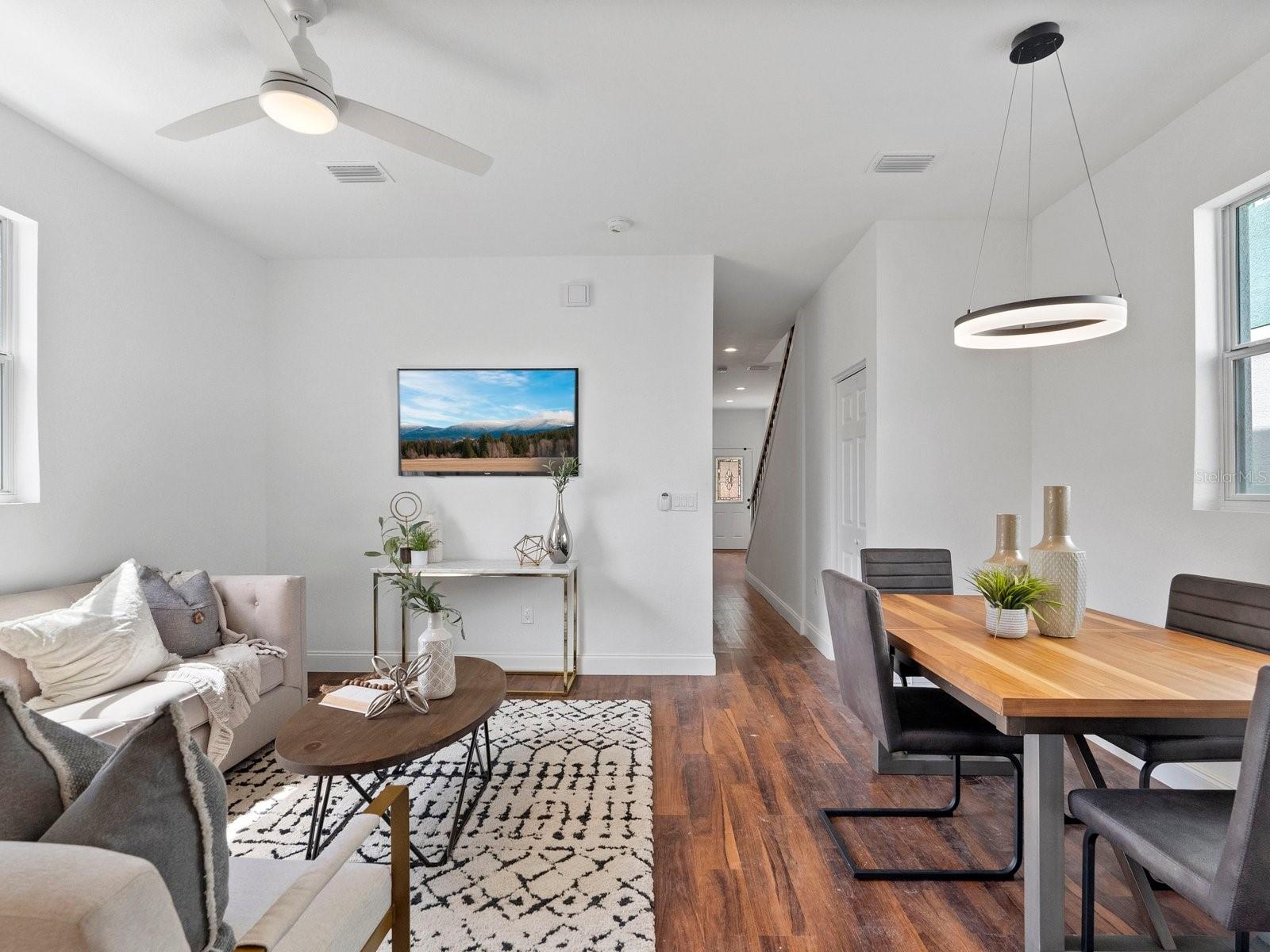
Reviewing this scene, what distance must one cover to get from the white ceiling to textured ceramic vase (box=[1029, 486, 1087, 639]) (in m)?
1.52

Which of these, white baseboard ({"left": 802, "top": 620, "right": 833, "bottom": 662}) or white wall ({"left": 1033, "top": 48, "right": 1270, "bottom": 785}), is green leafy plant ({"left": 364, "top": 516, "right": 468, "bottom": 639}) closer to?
white baseboard ({"left": 802, "top": 620, "right": 833, "bottom": 662})

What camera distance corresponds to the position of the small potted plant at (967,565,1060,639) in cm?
188

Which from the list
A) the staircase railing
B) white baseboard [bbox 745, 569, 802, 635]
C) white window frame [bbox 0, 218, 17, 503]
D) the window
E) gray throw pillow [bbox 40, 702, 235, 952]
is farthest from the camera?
the window

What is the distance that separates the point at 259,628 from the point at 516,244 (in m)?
2.54

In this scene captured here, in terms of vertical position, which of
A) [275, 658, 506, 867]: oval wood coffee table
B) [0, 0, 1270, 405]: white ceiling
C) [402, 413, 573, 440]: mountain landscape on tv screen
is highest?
[0, 0, 1270, 405]: white ceiling

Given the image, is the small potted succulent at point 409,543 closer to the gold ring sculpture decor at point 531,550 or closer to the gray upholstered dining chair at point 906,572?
the gold ring sculpture decor at point 531,550

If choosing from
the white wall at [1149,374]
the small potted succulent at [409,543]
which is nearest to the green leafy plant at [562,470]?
the small potted succulent at [409,543]

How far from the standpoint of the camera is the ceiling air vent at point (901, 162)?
272 centimetres

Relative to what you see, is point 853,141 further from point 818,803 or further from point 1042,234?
point 818,803

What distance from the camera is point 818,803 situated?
2.33 m

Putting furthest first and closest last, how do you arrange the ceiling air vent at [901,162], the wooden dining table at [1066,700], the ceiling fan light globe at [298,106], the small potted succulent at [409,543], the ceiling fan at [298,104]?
the small potted succulent at [409,543]
the ceiling air vent at [901,162]
the ceiling fan light globe at [298,106]
the ceiling fan at [298,104]
the wooden dining table at [1066,700]

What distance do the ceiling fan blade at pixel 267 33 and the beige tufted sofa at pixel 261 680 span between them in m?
1.94

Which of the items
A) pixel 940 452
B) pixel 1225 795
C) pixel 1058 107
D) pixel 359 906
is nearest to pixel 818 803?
pixel 1225 795

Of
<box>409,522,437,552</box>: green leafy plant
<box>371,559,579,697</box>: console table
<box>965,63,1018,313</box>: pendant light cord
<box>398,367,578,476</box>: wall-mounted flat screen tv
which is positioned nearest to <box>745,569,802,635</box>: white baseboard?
<box>371,559,579,697</box>: console table
